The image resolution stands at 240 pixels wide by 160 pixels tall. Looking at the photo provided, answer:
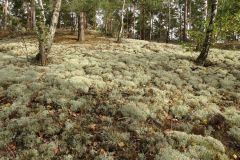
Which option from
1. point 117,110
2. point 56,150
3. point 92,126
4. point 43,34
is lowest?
point 56,150

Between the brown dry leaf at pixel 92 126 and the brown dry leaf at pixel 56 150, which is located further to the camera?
the brown dry leaf at pixel 92 126

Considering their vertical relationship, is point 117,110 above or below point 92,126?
above

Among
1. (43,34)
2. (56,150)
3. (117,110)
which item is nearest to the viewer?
(56,150)

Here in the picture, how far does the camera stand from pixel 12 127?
32.3 feet

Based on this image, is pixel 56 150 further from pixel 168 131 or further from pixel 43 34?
pixel 43 34

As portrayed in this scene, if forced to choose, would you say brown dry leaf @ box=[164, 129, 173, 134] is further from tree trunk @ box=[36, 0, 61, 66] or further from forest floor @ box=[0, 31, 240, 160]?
tree trunk @ box=[36, 0, 61, 66]

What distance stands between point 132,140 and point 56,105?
12.9 feet

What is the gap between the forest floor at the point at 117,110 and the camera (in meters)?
8.79

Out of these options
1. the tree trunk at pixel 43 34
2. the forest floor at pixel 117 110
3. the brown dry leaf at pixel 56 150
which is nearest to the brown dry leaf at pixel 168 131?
the forest floor at pixel 117 110

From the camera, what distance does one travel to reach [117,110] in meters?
11.2

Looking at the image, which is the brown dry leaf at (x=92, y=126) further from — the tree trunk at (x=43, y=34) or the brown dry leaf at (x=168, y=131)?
the tree trunk at (x=43, y=34)

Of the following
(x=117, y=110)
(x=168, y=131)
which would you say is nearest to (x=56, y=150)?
(x=117, y=110)

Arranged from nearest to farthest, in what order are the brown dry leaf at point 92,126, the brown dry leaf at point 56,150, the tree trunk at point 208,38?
the brown dry leaf at point 56,150, the brown dry leaf at point 92,126, the tree trunk at point 208,38

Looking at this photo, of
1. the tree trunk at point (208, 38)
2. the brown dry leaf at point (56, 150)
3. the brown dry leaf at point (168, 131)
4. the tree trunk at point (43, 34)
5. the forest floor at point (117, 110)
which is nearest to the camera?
the brown dry leaf at point (56, 150)
